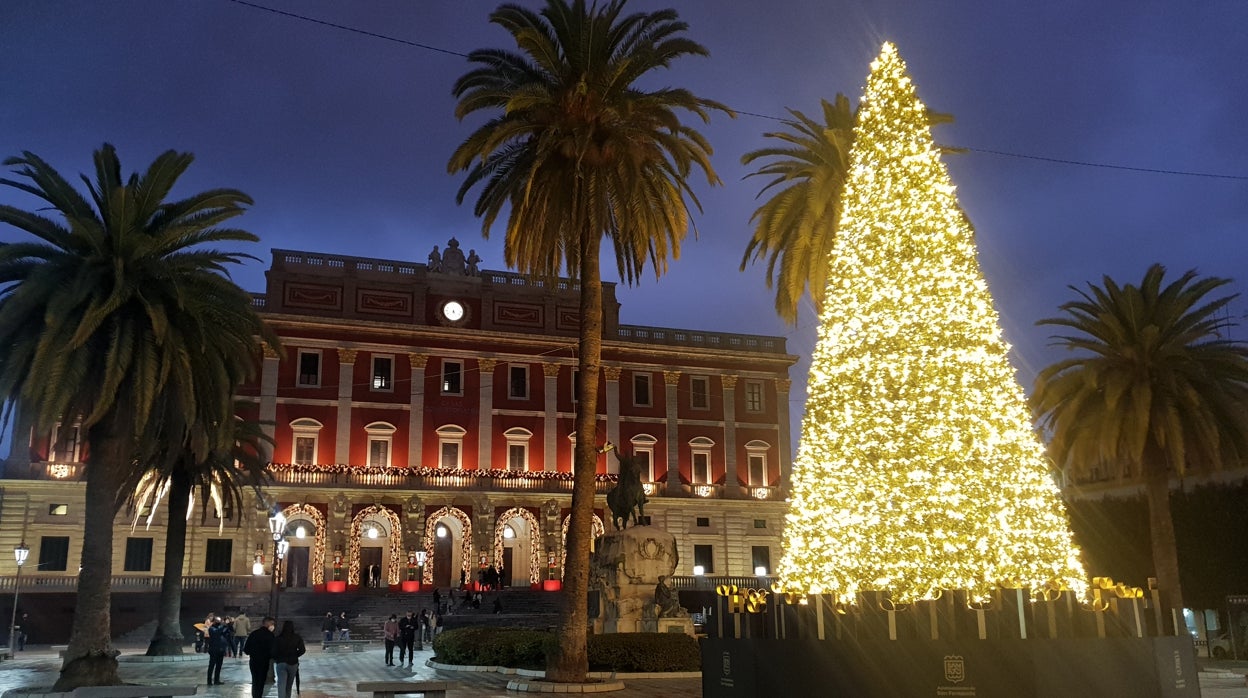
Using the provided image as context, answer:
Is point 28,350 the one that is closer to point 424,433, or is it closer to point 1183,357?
point 1183,357

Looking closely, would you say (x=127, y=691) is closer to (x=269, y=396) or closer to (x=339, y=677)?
(x=339, y=677)

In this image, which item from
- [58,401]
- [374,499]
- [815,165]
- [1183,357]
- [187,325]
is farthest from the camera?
[374,499]

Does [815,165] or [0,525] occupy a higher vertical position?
[815,165]

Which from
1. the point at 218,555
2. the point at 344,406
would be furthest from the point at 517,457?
the point at 218,555

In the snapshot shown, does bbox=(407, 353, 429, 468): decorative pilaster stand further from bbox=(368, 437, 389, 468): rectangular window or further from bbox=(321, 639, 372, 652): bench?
bbox=(321, 639, 372, 652): bench

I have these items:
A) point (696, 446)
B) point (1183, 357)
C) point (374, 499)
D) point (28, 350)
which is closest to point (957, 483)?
point (28, 350)

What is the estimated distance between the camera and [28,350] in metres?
18.4

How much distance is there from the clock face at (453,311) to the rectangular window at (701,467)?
48.5 ft

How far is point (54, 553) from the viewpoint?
4481 cm

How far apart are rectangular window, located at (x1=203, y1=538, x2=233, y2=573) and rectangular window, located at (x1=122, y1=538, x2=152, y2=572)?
232cm

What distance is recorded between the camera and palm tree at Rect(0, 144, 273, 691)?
59.9 ft

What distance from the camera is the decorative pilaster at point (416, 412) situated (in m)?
Result: 51.1

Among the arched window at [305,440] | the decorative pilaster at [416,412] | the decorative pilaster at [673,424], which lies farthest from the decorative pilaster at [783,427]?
the arched window at [305,440]

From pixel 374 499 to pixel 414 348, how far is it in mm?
7756
